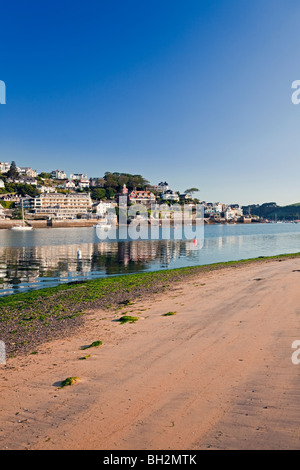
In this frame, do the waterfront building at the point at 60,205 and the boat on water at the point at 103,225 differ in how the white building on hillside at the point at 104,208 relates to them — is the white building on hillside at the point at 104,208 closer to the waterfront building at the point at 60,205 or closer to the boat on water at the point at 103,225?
the waterfront building at the point at 60,205

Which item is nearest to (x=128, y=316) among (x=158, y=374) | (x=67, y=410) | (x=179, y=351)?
(x=179, y=351)

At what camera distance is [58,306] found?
41.7 ft

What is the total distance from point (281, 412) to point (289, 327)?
3977 mm

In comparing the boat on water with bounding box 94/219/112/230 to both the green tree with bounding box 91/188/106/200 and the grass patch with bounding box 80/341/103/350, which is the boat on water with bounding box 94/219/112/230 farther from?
the grass patch with bounding box 80/341/103/350

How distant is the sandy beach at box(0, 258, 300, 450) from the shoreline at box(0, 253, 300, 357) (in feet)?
3.08

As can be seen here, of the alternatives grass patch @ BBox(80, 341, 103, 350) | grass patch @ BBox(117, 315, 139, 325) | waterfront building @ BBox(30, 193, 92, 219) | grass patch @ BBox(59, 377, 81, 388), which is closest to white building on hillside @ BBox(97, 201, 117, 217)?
waterfront building @ BBox(30, 193, 92, 219)

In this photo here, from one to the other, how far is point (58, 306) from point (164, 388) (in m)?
8.59

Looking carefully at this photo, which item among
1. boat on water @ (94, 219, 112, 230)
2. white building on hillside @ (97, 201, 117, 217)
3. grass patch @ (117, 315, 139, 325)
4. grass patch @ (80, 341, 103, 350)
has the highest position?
white building on hillside @ (97, 201, 117, 217)

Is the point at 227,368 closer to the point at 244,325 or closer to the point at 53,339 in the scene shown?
the point at 244,325

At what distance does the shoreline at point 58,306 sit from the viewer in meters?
8.73

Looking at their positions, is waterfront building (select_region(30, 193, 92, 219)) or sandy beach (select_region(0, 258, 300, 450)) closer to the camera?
sandy beach (select_region(0, 258, 300, 450))

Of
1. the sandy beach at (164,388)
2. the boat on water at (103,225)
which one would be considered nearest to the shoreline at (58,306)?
the sandy beach at (164,388)

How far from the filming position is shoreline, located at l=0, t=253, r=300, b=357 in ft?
28.7

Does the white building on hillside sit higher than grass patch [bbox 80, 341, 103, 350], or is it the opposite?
the white building on hillside
